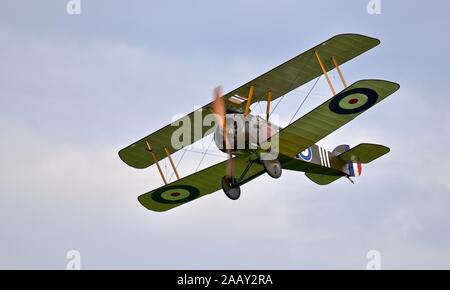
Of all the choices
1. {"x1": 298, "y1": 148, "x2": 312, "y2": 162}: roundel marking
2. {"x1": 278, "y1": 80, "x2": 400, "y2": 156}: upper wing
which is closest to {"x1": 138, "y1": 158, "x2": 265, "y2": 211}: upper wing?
{"x1": 298, "y1": 148, "x2": 312, "y2": 162}: roundel marking

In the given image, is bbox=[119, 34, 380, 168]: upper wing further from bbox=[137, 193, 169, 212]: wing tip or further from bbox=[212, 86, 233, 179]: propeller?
bbox=[137, 193, 169, 212]: wing tip

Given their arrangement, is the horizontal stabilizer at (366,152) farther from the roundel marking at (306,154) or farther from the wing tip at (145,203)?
the wing tip at (145,203)

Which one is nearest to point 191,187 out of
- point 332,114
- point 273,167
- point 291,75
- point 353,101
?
point 273,167

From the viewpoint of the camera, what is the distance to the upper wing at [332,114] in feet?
71.3

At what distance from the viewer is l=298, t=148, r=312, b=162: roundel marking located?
933 inches

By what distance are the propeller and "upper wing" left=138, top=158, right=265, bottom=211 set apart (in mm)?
578

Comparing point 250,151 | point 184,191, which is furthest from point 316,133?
point 184,191

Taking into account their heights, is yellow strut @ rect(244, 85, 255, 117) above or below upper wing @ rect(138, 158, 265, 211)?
above

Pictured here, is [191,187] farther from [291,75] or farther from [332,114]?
[332,114]

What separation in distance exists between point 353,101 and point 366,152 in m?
2.90

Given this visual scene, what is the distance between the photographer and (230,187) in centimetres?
2305

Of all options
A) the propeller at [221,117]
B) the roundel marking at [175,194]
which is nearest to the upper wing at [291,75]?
the propeller at [221,117]
